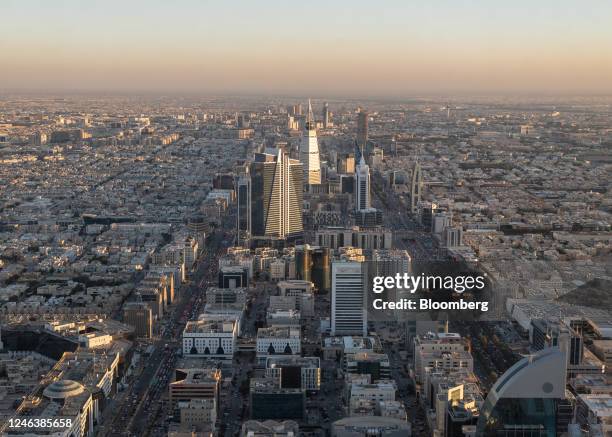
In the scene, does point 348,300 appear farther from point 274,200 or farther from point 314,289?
point 274,200

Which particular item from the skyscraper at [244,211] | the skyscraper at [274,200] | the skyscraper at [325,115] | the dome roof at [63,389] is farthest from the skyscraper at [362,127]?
the dome roof at [63,389]

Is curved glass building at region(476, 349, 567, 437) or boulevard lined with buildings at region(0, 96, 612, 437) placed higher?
curved glass building at region(476, 349, 567, 437)

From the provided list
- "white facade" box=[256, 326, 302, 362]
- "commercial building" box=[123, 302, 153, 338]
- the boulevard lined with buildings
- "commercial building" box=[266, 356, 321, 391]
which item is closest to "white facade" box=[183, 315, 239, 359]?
the boulevard lined with buildings

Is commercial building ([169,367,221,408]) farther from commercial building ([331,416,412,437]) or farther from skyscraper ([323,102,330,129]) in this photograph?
skyscraper ([323,102,330,129])

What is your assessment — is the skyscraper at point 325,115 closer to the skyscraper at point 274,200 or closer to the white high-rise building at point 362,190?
the white high-rise building at point 362,190

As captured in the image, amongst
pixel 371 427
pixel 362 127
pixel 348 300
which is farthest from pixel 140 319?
pixel 362 127
